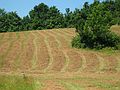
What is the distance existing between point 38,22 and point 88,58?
61162mm

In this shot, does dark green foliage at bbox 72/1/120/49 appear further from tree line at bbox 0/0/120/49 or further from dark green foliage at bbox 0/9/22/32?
dark green foliage at bbox 0/9/22/32

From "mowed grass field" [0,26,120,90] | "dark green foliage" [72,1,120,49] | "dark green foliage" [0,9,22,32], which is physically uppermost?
"dark green foliage" [0,9,22,32]

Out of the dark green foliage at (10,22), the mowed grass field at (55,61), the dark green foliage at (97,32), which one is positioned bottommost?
the mowed grass field at (55,61)

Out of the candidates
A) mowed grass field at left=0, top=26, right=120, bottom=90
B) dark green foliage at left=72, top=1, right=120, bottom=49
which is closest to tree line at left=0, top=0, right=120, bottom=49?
dark green foliage at left=72, top=1, right=120, bottom=49

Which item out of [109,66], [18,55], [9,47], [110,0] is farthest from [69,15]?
[109,66]

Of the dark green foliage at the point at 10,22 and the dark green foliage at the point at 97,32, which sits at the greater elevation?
the dark green foliage at the point at 10,22

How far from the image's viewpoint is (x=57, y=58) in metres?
33.7

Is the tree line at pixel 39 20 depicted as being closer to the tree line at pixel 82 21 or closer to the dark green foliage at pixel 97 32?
the tree line at pixel 82 21

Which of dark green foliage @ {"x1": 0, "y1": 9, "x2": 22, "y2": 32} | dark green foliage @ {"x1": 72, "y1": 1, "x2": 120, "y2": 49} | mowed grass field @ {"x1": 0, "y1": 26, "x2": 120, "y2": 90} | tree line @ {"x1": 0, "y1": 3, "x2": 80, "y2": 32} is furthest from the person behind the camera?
dark green foliage @ {"x1": 0, "y1": 9, "x2": 22, "y2": 32}

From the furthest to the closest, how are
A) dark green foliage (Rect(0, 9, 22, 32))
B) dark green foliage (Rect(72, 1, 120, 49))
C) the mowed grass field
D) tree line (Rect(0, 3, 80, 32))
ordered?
dark green foliage (Rect(0, 9, 22, 32)), tree line (Rect(0, 3, 80, 32)), dark green foliage (Rect(72, 1, 120, 49)), the mowed grass field

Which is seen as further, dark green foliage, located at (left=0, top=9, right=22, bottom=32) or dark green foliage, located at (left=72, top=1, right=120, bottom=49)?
dark green foliage, located at (left=0, top=9, right=22, bottom=32)

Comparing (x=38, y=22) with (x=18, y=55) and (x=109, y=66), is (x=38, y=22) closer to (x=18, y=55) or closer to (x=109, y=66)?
(x=18, y=55)

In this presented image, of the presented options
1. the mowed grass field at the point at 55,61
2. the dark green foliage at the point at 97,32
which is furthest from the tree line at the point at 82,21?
the mowed grass field at the point at 55,61

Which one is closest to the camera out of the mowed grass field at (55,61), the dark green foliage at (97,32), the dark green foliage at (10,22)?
the mowed grass field at (55,61)
